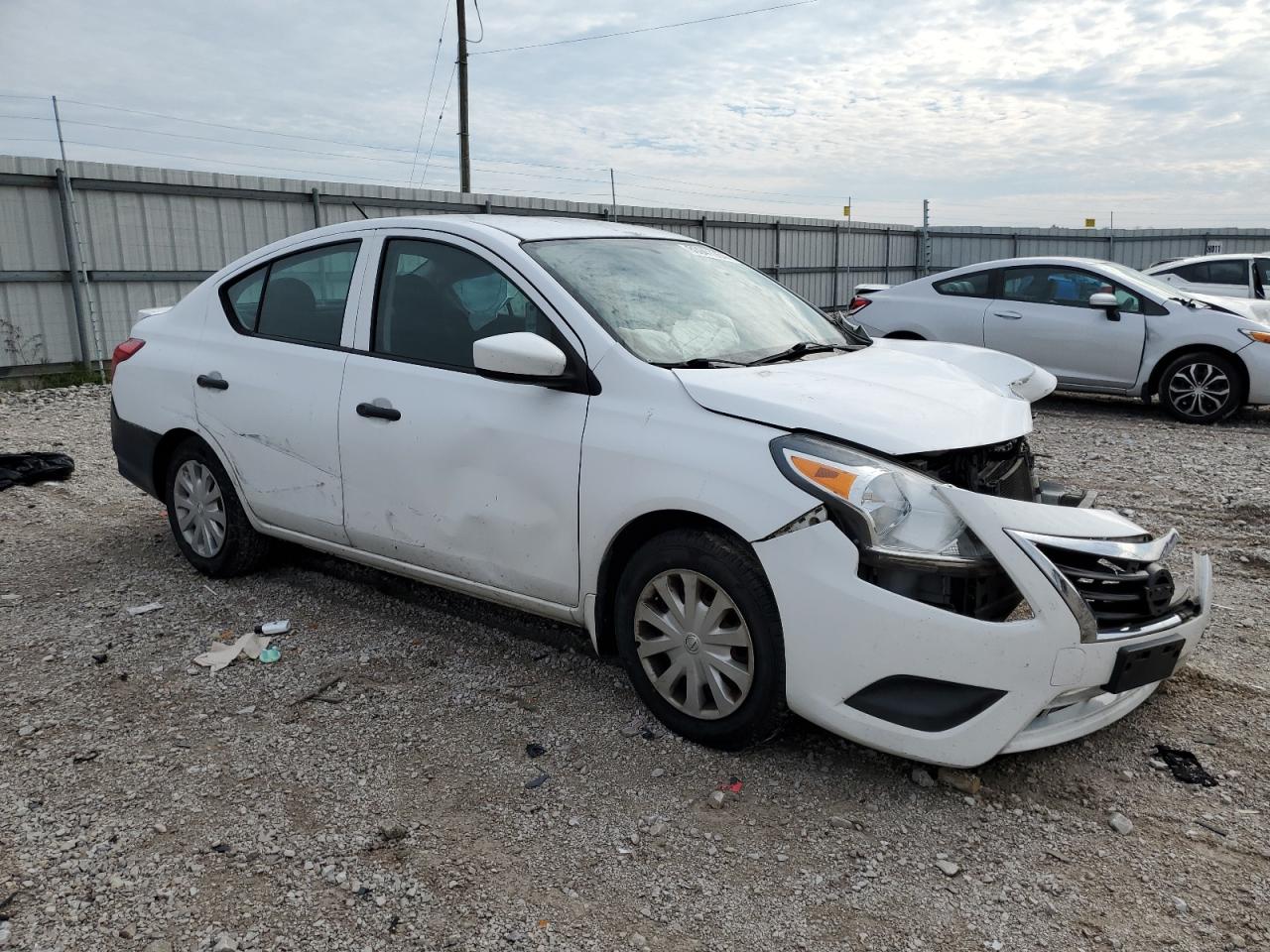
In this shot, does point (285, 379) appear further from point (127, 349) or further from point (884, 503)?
point (884, 503)

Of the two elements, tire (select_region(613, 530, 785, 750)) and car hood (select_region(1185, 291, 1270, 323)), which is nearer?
tire (select_region(613, 530, 785, 750))

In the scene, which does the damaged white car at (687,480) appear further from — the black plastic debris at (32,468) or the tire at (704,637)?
the black plastic debris at (32,468)

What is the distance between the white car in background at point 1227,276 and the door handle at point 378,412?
1184 cm

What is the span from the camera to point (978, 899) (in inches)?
104

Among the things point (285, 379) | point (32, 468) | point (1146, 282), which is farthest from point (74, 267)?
point (1146, 282)

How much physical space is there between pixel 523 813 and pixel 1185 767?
6.82 ft

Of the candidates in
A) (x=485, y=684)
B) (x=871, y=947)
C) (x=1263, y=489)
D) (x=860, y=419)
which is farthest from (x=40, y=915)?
(x=1263, y=489)

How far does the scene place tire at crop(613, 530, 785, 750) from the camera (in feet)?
10.1

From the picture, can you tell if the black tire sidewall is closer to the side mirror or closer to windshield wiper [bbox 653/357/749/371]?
the side mirror

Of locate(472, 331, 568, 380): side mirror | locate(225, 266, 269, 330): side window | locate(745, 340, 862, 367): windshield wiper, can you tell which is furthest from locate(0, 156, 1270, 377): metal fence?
locate(745, 340, 862, 367): windshield wiper

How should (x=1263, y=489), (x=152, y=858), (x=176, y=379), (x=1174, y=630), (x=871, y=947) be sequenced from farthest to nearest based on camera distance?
1. (x=1263, y=489)
2. (x=176, y=379)
3. (x=1174, y=630)
4. (x=152, y=858)
5. (x=871, y=947)

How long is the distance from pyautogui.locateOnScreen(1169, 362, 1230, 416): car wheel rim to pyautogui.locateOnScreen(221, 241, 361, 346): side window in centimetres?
816

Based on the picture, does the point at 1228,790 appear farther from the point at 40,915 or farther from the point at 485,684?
the point at 40,915

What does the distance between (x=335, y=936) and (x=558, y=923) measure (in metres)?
0.55
